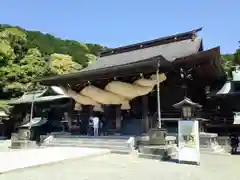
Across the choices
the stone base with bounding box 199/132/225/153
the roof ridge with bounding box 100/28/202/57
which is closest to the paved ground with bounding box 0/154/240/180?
the stone base with bounding box 199/132/225/153

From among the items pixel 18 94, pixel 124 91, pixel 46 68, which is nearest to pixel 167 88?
pixel 124 91

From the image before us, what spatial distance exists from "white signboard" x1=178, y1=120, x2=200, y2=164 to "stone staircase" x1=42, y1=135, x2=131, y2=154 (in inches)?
132

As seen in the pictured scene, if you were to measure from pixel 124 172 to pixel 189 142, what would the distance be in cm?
296

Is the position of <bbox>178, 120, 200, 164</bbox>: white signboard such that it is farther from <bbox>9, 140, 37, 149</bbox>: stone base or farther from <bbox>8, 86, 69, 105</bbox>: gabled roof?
<bbox>8, 86, 69, 105</bbox>: gabled roof

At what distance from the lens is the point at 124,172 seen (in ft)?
27.2

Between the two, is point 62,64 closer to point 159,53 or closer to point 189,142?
point 159,53

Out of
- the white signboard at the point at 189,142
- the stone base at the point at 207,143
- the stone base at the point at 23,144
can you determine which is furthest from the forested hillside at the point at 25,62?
the stone base at the point at 23,144

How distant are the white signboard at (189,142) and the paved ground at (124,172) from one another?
1.30ft

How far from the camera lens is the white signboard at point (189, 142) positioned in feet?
32.6

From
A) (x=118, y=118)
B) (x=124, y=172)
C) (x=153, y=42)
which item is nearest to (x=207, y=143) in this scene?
(x=118, y=118)

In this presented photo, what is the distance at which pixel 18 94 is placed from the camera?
3591 centimetres

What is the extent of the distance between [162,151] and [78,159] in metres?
3.33

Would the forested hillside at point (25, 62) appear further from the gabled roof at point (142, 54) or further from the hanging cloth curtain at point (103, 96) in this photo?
the hanging cloth curtain at point (103, 96)

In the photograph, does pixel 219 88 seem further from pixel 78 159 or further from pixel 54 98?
pixel 54 98
